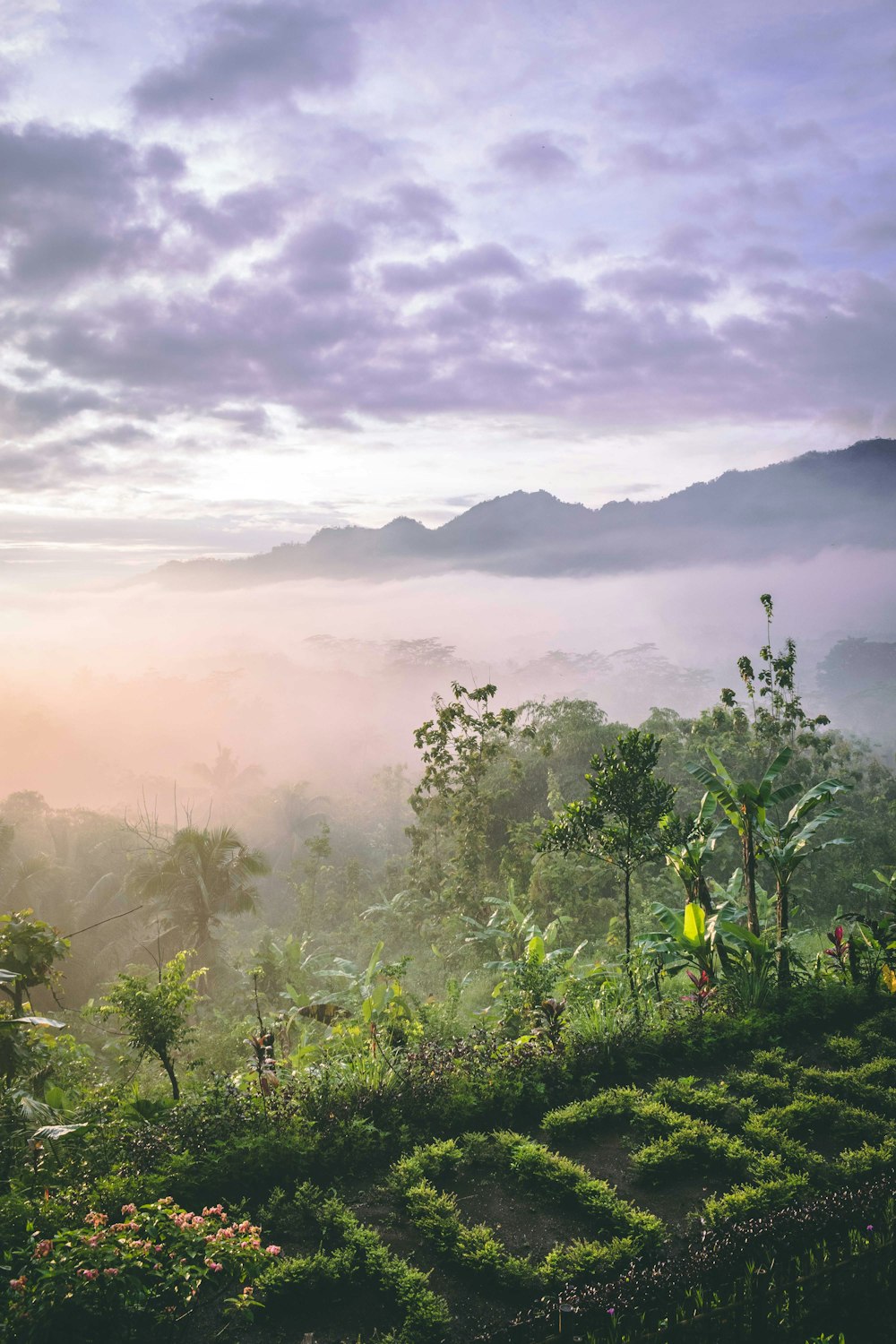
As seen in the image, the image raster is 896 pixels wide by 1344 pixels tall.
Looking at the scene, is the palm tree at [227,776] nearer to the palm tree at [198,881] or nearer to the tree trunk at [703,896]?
the palm tree at [198,881]

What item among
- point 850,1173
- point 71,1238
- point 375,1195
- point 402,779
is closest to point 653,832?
point 850,1173

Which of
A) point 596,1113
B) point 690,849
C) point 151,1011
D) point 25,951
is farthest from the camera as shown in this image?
point 690,849

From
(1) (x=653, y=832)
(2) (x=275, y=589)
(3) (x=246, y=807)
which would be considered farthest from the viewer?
(2) (x=275, y=589)

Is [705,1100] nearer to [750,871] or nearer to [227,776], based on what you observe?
[750,871]

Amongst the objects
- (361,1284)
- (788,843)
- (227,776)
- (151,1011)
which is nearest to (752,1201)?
(361,1284)

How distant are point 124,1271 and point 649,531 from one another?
311 ft

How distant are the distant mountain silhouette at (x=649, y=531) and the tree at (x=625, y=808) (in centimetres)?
7048

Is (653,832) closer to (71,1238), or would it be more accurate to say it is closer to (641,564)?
(71,1238)

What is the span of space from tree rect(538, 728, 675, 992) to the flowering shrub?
482cm

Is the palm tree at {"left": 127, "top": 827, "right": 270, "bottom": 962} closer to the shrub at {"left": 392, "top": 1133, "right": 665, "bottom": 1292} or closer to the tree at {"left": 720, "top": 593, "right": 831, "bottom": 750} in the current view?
the tree at {"left": 720, "top": 593, "right": 831, "bottom": 750}

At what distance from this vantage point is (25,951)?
6.34 m

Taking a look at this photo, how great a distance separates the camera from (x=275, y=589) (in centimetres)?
8312

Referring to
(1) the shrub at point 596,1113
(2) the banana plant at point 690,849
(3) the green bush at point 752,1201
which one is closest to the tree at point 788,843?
(2) the banana plant at point 690,849

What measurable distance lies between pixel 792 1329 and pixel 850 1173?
4.72 ft
